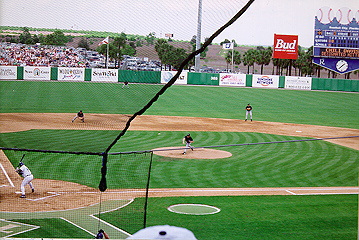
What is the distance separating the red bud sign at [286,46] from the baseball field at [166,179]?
1006 inches

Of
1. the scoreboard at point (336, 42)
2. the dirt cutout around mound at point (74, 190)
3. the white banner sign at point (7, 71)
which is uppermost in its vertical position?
the scoreboard at point (336, 42)

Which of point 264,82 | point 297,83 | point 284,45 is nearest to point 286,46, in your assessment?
point 284,45

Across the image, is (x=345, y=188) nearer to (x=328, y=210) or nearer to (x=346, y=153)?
(x=328, y=210)

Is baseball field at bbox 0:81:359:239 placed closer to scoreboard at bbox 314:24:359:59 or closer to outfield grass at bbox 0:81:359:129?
outfield grass at bbox 0:81:359:129

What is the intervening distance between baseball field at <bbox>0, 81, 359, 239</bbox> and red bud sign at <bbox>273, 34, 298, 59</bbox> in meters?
25.6

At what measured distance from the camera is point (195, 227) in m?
10.2

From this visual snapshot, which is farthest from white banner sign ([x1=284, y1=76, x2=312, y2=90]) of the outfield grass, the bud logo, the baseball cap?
the baseball cap

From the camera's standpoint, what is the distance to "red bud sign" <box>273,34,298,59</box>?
49000 millimetres

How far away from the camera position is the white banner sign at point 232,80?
50.8 m

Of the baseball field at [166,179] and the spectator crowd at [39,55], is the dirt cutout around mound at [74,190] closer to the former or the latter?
the baseball field at [166,179]

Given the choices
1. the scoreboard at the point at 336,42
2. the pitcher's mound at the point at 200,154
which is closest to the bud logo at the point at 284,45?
the scoreboard at the point at 336,42

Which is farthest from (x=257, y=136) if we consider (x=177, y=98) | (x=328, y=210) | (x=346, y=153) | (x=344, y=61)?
(x=344, y=61)

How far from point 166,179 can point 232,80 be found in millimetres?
37467

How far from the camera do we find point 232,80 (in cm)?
5091
